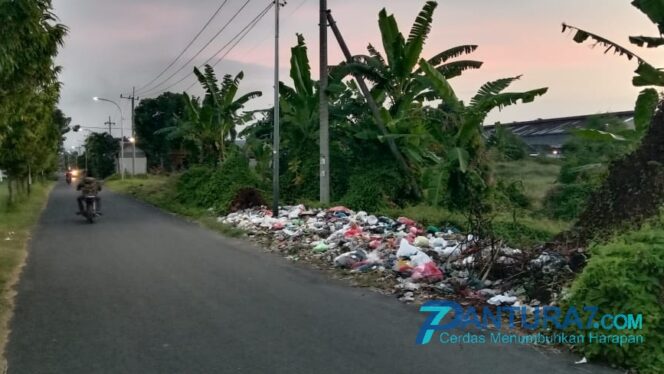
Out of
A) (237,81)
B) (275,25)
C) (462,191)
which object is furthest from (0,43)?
(237,81)

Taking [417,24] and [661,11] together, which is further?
[417,24]

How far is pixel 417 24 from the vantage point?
594 inches

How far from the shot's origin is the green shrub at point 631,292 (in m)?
4.66

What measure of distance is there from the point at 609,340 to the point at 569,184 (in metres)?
16.4

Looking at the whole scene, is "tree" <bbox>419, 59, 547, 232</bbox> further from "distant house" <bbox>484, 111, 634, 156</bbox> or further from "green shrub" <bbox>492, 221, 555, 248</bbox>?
"distant house" <bbox>484, 111, 634, 156</bbox>

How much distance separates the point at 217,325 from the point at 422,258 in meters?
3.77

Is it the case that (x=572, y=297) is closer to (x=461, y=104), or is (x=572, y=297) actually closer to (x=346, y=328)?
(x=346, y=328)

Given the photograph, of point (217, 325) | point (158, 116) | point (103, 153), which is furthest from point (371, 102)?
point (103, 153)

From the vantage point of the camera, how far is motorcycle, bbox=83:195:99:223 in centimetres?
1677

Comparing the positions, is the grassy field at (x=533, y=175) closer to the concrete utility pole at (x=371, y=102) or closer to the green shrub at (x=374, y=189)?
the concrete utility pole at (x=371, y=102)

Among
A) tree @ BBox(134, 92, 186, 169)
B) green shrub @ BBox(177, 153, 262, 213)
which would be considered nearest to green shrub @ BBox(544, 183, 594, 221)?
green shrub @ BBox(177, 153, 262, 213)

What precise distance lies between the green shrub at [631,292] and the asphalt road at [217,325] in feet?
0.88

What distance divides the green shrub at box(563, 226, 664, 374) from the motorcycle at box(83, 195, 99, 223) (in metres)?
15.1

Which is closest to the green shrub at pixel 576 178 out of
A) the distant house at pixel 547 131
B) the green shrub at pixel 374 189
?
the green shrub at pixel 374 189
